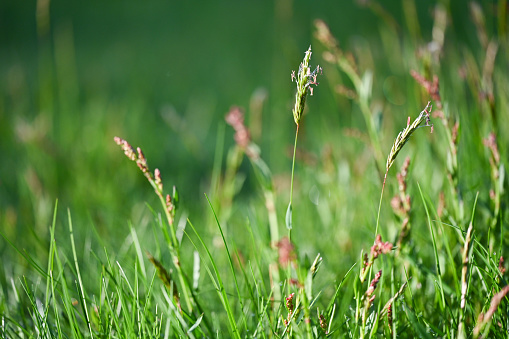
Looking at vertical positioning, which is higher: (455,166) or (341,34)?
(341,34)

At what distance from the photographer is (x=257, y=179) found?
126 centimetres

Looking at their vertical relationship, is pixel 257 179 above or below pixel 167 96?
below

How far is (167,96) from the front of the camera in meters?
2.18

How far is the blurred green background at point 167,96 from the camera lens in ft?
3.57

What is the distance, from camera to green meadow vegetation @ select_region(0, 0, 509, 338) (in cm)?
49

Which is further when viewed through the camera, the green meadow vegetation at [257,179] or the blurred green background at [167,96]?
the blurred green background at [167,96]

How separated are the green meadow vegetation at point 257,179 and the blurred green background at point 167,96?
0.01m

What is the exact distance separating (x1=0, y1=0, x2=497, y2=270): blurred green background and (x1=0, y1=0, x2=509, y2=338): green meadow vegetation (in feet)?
0.03

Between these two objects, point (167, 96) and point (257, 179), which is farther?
point (167, 96)

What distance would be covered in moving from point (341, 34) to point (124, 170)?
5.72ft

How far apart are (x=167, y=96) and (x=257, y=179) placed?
106cm

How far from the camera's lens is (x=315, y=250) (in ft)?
2.89

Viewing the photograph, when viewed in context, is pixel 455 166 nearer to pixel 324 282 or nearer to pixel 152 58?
pixel 324 282

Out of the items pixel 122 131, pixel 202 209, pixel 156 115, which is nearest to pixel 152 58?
pixel 156 115
